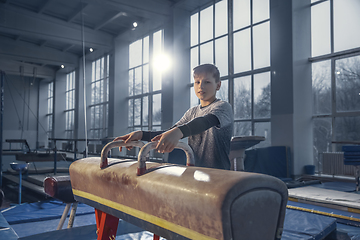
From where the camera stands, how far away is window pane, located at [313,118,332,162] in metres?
6.19

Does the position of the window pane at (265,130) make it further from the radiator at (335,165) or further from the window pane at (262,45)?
the window pane at (262,45)

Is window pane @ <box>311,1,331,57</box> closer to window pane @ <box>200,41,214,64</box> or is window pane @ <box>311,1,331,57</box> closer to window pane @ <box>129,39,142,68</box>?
window pane @ <box>200,41,214,64</box>

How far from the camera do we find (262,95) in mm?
7039

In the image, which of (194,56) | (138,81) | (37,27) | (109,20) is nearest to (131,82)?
(138,81)

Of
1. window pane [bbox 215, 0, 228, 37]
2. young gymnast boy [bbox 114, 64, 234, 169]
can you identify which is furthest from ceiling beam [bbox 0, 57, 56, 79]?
young gymnast boy [bbox 114, 64, 234, 169]

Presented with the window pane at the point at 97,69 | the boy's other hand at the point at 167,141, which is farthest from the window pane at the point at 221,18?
the boy's other hand at the point at 167,141

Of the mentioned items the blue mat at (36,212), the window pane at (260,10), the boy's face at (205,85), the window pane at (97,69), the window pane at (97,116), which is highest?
the window pane at (260,10)

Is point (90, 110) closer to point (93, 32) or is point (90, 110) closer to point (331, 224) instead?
point (93, 32)

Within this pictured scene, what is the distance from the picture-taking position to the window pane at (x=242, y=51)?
7477 mm

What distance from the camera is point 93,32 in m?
9.43

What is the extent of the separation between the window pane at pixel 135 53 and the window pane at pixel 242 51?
15.3ft

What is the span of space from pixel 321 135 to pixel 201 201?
645 cm

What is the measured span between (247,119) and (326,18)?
118 inches

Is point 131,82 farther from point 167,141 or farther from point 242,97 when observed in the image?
point 167,141
